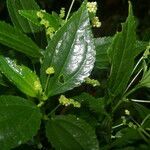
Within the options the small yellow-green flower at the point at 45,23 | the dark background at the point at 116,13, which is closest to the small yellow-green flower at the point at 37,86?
the small yellow-green flower at the point at 45,23

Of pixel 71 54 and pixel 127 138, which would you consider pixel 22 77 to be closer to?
pixel 71 54

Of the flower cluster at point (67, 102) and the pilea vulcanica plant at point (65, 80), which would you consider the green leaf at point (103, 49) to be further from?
the flower cluster at point (67, 102)

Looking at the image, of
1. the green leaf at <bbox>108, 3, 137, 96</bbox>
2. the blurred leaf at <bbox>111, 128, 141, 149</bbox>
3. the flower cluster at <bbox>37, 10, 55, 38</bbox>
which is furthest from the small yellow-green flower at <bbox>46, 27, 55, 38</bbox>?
the blurred leaf at <bbox>111, 128, 141, 149</bbox>

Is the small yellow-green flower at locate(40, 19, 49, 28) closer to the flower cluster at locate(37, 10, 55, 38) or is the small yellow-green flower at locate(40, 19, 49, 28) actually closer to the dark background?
the flower cluster at locate(37, 10, 55, 38)

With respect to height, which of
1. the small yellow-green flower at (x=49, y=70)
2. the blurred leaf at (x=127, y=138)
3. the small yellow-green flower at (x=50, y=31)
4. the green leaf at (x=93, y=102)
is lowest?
the blurred leaf at (x=127, y=138)

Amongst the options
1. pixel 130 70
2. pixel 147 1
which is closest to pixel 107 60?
pixel 130 70

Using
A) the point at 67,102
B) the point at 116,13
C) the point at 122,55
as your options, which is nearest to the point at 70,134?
the point at 67,102

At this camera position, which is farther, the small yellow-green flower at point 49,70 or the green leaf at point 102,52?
the green leaf at point 102,52

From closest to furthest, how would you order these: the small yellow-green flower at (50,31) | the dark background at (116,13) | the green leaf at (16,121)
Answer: the green leaf at (16,121) → the small yellow-green flower at (50,31) → the dark background at (116,13)

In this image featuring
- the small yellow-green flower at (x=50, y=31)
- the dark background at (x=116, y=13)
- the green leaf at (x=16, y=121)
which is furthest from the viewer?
the dark background at (x=116, y=13)
